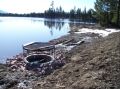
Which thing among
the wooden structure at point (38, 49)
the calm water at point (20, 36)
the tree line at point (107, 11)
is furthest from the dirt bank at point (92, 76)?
the tree line at point (107, 11)

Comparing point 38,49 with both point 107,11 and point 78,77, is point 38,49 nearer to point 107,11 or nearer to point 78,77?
point 78,77

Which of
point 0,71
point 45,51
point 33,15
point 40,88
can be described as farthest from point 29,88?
point 33,15

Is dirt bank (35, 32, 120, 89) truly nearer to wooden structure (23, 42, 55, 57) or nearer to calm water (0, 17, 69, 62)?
wooden structure (23, 42, 55, 57)

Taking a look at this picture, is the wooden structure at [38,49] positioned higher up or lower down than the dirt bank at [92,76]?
lower down

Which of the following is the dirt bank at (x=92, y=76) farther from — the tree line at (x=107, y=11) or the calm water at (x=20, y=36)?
the tree line at (x=107, y=11)

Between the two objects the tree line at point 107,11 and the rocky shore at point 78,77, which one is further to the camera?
the tree line at point 107,11

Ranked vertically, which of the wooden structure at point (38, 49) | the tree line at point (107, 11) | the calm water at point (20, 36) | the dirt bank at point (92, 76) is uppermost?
the tree line at point (107, 11)

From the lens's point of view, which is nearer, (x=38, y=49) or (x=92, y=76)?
(x=92, y=76)

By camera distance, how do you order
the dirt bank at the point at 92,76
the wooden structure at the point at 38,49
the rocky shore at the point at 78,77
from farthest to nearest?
1. the wooden structure at the point at 38,49
2. the rocky shore at the point at 78,77
3. the dirt bank at the point at 92,76

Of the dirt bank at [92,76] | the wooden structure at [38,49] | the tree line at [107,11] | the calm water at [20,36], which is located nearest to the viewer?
the dirt bank at [92,76]

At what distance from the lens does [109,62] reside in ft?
41.3

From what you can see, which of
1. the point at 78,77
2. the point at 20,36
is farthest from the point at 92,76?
the point at 20,36

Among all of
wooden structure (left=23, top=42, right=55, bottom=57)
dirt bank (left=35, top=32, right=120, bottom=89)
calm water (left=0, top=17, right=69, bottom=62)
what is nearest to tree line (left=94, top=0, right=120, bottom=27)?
calm water (left=0, top=17, right=69, bottom=62)

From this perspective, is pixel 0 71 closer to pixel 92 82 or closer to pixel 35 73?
pixel 35 73
